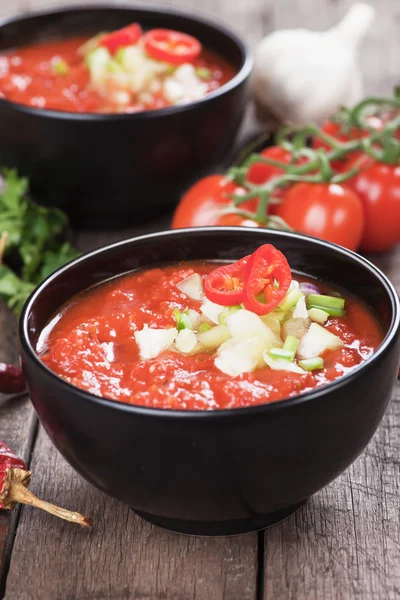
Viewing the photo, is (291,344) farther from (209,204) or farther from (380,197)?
(380,197)

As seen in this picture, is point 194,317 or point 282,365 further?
point 194,317

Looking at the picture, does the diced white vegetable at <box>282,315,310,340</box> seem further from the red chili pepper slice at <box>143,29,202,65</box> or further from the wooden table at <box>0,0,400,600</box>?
the red chili pepper slice at <box>143,29,202,65</box>

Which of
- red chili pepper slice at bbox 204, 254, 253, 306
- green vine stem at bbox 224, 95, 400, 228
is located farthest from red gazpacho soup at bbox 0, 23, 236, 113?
red chili pepper slice at bbox 204, 254, 253, 306

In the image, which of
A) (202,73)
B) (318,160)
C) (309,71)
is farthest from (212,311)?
(309,71)

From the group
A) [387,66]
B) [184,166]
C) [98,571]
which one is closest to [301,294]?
[98,571]

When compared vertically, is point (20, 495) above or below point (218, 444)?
below

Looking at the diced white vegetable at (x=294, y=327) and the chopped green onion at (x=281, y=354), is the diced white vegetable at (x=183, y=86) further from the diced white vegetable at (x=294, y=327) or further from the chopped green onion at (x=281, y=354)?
the chopped green onion at (x=281, y=354)
